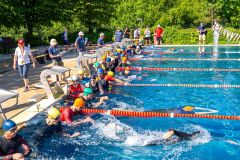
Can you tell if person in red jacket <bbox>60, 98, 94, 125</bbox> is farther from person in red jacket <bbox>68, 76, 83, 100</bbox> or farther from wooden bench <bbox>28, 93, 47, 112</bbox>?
wooden bench <bbox>28, 93, 47, 112</bbox>

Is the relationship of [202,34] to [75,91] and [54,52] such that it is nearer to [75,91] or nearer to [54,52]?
[54,52]

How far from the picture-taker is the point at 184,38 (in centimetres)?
3044

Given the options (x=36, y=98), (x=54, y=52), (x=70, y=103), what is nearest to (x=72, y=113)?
(x=70, y=103)

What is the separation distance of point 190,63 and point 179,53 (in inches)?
176

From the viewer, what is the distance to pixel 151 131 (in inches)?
356

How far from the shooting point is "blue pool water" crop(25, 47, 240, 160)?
7.73m

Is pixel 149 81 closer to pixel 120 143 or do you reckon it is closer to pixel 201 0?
pixel 120 143

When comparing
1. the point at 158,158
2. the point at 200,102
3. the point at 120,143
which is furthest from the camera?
the point at 200,102

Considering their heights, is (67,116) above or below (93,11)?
below

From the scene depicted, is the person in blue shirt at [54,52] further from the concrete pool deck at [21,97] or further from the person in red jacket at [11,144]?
the person in red jacket at [11,144]

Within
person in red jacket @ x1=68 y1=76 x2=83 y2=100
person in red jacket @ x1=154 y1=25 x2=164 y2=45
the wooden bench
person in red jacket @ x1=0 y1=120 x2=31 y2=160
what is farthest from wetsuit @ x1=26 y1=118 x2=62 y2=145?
person in red jacket @ x1=154 y1=25 x2=164 y2=45

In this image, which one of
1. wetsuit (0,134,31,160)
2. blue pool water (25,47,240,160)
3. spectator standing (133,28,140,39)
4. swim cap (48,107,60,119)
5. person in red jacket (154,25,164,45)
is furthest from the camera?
spectator standing (133,28,140,39)

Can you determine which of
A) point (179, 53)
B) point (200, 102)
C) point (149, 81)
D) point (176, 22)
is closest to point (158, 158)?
point (200, 102)

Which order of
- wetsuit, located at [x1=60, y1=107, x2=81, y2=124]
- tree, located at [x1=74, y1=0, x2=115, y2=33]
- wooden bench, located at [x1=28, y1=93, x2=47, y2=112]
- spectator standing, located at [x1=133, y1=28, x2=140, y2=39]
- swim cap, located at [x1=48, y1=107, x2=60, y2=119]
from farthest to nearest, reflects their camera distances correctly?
1. tree, located at [x1=74, y1=0, x2=115, y2=33]
2. spectator standing, located at [x1=133, y1=28, x2=140, y2=39]
3. wooden bench, located at [x1=28, y1=93, x2=47, y2=112]
4. wetsuit, located at [x1=60, y1=107, x2=81, y2=124]
5. swim cap, located at [x1=48, y1=107, x2=60, y2=119]
